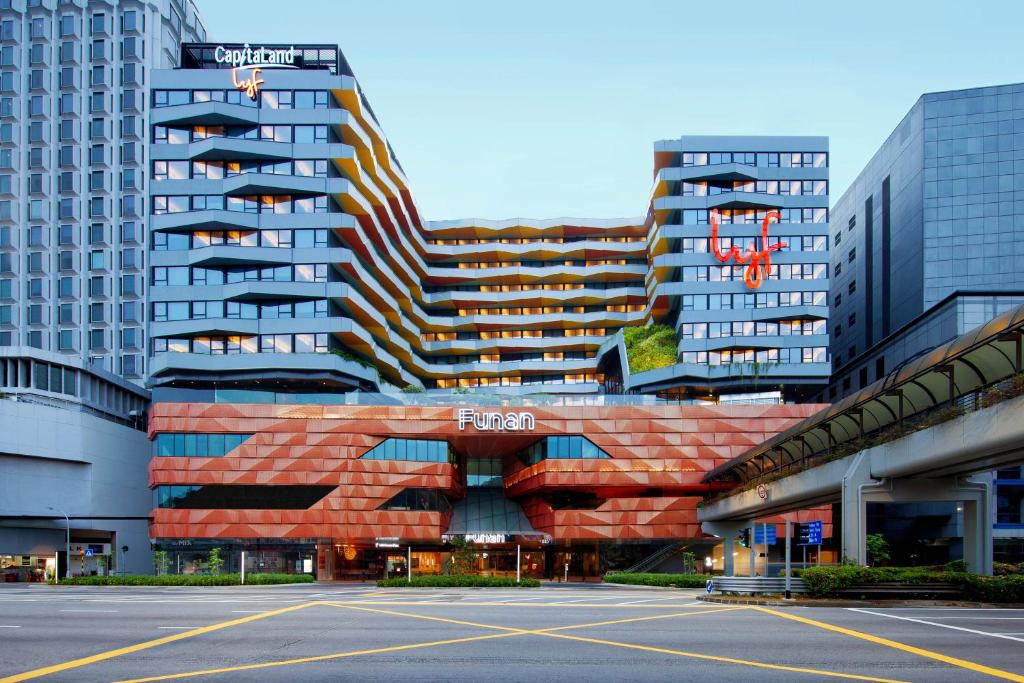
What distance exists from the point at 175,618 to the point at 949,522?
80914 mm

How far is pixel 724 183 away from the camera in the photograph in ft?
316

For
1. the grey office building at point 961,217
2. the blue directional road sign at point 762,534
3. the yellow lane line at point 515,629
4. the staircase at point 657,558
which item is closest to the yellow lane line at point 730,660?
the yellow lane line at point 515,629

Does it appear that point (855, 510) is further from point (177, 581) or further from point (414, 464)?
point (414, 464)

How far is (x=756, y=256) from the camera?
3686 inches

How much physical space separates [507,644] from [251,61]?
76183mm

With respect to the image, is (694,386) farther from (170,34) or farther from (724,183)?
(170,34)

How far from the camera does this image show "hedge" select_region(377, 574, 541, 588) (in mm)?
56844

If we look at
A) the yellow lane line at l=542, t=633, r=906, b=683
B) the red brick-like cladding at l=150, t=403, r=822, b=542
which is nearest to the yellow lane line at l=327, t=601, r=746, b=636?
the yellow lane line at l=542, t=633, r=906, b=683

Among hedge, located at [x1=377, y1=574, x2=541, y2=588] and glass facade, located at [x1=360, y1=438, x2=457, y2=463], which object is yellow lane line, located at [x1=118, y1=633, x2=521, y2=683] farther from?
glass facade, located at [x1=360, y1=438, x2=457, y2=463]

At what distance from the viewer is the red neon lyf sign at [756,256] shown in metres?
93.6

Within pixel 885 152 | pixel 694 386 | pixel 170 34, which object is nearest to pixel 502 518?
pixel 694 386

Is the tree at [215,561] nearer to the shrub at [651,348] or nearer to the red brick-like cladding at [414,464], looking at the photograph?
the red brick-like cladding at [414,464]

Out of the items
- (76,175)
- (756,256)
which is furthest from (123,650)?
(76,175)

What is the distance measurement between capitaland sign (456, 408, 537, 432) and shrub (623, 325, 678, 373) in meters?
23.3
